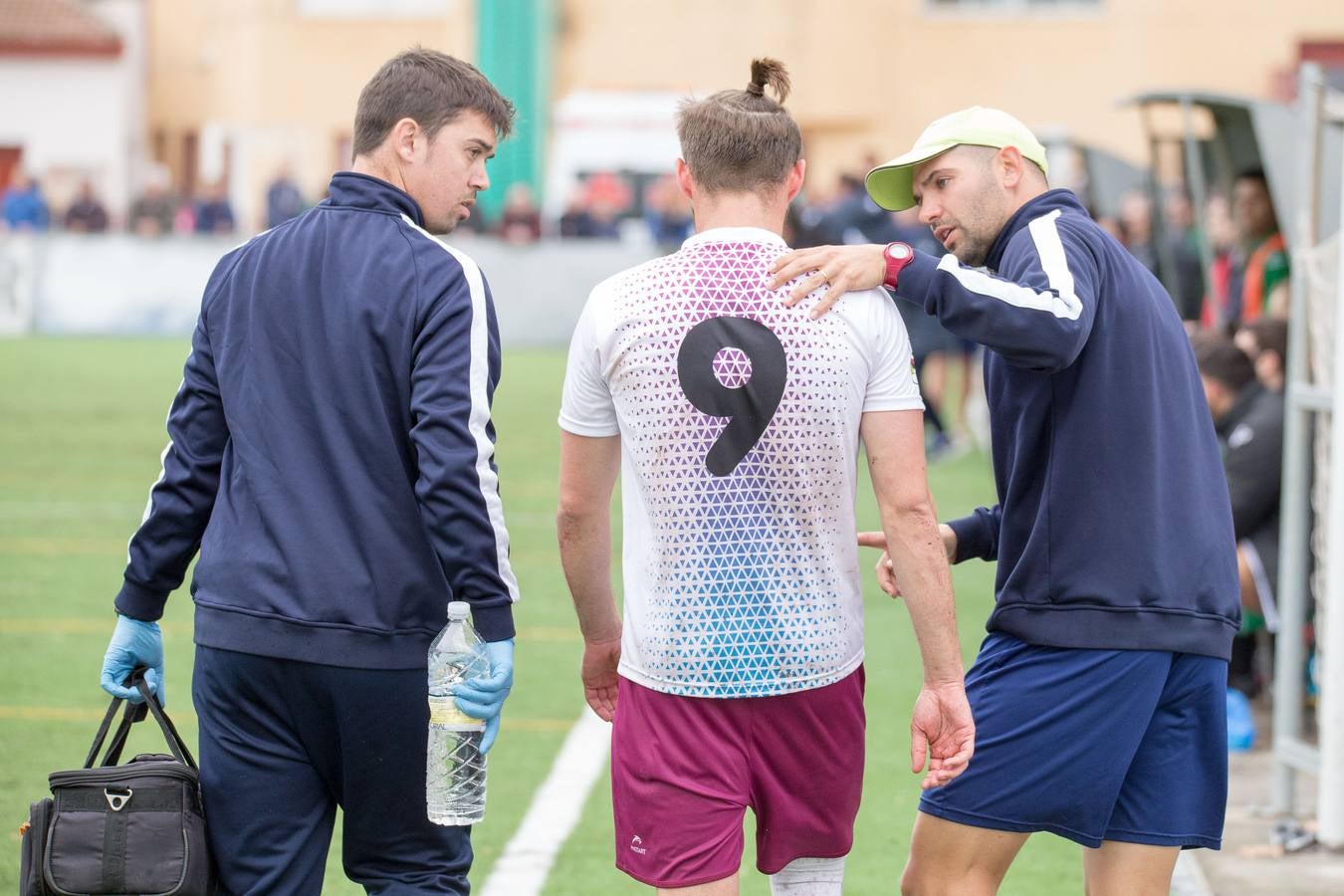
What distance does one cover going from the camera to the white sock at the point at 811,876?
3721 mm

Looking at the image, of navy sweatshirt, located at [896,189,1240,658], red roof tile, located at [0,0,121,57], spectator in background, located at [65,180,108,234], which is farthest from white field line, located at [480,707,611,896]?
red roof tile, located at [0,0,121,57]

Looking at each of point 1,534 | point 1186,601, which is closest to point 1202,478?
point 1186,601

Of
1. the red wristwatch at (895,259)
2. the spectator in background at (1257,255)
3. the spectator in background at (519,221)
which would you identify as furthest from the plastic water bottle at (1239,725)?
the spectator in background at (519,221)

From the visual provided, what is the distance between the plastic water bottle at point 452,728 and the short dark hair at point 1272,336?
4.89m

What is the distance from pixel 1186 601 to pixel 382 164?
6.03ft

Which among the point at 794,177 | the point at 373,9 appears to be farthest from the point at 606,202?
the point at 794,177

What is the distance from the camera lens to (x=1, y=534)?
11.1 m

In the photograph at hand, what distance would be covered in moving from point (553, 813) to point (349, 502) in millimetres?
2584

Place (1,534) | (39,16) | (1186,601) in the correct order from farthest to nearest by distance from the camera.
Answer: (39,16) < (1,534) < (1186,601)

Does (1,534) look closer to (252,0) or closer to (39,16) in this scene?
(252,0)

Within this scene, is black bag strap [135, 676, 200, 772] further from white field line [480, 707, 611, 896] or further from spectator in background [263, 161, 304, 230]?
spectator in background [263, 161, 304, 230]

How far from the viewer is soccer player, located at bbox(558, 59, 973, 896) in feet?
11.5

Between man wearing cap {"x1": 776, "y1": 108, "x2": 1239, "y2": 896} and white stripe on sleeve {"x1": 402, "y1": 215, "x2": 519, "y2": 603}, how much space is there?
2.47 ft

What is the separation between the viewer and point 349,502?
359cm
